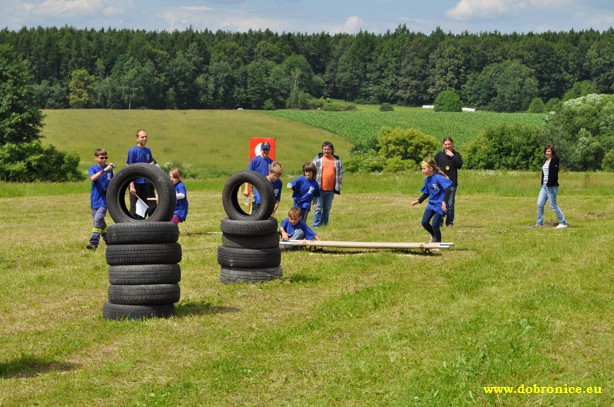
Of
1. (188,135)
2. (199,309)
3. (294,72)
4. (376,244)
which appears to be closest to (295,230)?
(376,244)

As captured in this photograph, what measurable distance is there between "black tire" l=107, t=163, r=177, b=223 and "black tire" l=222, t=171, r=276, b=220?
2191mm

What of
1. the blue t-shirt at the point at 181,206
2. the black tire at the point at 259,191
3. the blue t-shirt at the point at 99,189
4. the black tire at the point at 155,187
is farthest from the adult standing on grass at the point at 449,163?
the black tire at the point at 155,187

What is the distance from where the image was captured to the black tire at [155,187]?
11.5 meters

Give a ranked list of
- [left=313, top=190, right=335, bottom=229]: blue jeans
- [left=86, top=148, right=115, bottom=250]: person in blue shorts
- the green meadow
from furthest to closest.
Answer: [left=313, top=190, right=335, bottom=229]: blue jeans → [left=86, top=148, right=115, bottom=250]: person in blue shorts → the green meadow

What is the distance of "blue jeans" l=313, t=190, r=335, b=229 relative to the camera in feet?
71.0

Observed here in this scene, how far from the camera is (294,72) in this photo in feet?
597

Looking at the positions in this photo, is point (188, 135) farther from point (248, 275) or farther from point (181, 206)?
point (248, 275)

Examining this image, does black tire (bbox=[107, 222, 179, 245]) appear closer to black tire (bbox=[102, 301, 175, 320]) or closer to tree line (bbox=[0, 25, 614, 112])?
black tire (bbox=[102, 301, 175, 320])

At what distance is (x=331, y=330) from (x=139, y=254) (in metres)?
2.42

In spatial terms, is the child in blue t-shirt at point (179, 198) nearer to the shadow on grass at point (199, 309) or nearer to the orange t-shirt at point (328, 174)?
the orange t-shirt at point (328, 174)

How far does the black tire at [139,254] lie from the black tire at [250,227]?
2368 millimetres

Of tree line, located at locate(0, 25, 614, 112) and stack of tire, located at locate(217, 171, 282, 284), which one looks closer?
stack of tire, located at locate(217, 171, 282, 284)

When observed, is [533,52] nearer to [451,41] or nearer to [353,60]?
[451,41]

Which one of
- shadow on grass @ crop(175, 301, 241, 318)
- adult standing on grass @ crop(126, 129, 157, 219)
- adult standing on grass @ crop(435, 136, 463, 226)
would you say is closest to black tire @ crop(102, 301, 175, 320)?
shadow on grass @ crop(175, 301, 241, 318)
